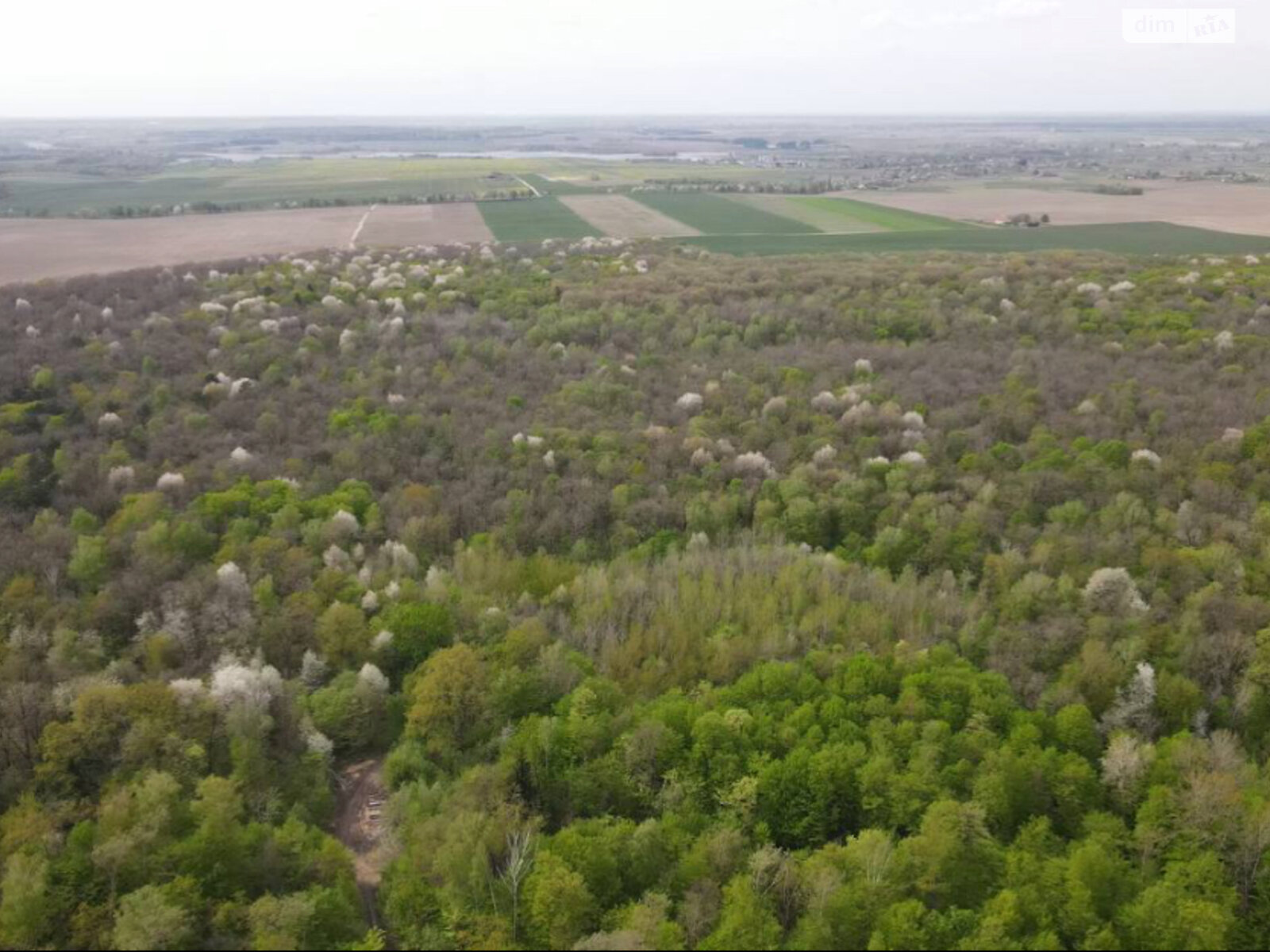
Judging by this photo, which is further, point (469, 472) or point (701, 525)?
point (469, 472)

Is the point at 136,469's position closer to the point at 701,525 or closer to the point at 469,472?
the point at 469,472

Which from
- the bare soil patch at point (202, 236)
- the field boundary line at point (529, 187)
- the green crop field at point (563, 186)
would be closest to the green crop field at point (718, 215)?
the green crop field at point (563, 186)

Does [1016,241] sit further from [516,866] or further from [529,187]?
[516,866]

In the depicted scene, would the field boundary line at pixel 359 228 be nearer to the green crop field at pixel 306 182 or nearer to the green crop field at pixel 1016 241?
the green crop field at pixel 306 182

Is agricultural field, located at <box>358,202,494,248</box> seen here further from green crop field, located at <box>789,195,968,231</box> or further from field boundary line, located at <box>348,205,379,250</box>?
green crop field, located at <box>789,195,968,231</box>

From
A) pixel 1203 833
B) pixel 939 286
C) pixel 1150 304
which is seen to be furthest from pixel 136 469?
pixel 1150 304

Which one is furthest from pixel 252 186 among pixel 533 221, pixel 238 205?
pixel 533 221

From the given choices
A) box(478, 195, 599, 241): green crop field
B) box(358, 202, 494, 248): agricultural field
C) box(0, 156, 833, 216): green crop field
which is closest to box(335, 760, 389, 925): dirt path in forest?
box(358, 202, 494, 248): agricultural field
